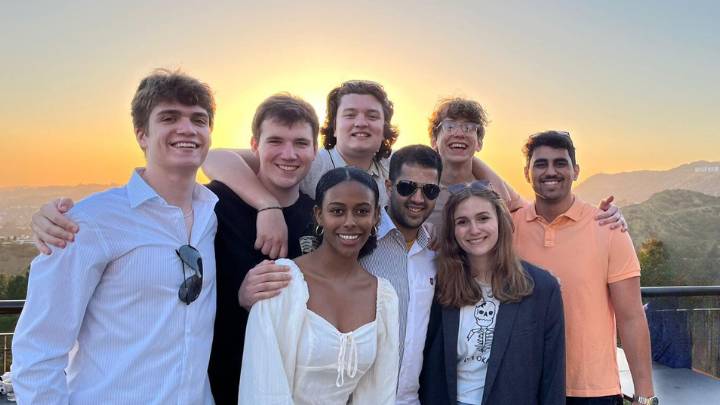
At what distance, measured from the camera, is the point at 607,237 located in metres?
3.14

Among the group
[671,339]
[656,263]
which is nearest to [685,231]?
[656,263]

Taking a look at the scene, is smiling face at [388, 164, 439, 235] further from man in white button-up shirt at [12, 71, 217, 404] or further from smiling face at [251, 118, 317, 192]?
man in white button-up shirt at [12, 71, 217, 404]

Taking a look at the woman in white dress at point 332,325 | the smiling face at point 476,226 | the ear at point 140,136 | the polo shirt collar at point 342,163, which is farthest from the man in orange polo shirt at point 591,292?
the ear at point 140,136

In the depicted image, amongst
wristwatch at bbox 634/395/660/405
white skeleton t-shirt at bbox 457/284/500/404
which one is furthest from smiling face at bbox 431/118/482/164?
wristwatch at bbox 634/395/660/405

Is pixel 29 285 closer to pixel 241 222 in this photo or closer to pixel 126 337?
pixel 126 337

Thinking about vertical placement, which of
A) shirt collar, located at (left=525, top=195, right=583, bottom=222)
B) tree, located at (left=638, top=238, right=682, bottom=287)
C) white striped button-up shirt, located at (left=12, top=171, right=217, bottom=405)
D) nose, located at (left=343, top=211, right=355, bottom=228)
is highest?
shirt collar, located at (left=525, top=195, right=583, bottom=222)

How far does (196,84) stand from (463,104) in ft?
6.99

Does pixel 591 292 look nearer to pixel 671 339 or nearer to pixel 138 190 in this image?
pixel 138 190

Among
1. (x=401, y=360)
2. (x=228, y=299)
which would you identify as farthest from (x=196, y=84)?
(x=401, y=360)

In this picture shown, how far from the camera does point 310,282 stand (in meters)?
2.37

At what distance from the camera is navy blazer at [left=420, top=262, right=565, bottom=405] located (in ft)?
8.63

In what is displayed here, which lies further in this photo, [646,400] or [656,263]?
[656,263]

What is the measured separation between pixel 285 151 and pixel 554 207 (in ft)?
5.53

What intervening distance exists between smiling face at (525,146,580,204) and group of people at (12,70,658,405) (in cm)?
1
